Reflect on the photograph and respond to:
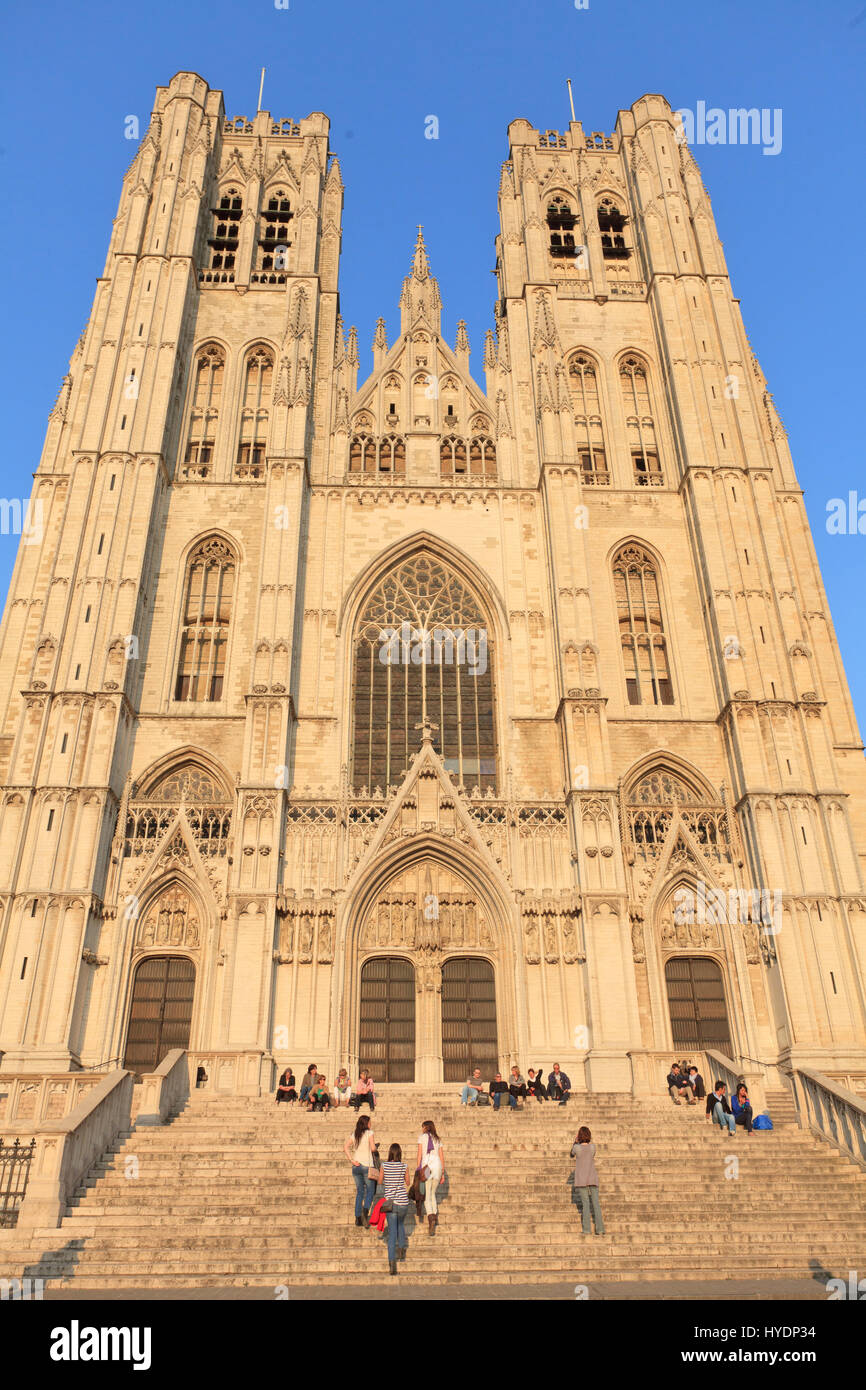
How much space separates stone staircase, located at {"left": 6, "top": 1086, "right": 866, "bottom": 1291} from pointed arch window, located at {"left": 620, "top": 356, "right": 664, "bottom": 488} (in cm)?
1840

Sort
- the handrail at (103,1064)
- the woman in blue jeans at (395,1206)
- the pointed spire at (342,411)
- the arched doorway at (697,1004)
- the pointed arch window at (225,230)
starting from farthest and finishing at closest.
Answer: the pointed arch window at (225,230)
the pointed spire at (342,411)
the arched doorway at (697,1004)
the handrail at (103,1064)
the woman in blue jeans at (395,1206)

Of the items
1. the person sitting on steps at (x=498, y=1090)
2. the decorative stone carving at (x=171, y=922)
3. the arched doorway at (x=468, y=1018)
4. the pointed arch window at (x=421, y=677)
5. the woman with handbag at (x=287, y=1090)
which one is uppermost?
the pointed arch window at (x=421, y=677)

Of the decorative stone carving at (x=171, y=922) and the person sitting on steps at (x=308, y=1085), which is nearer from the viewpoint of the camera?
the person sitting on steps at (x=308, y=1085)

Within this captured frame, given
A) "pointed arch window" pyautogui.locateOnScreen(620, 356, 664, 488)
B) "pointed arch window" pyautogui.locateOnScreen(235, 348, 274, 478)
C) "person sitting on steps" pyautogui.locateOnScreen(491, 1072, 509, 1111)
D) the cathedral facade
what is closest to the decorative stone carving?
the cathedral facade

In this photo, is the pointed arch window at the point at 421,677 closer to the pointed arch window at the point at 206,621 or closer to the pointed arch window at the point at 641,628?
the pointed arch window at the point at 206,621

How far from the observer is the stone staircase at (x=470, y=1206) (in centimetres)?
1038

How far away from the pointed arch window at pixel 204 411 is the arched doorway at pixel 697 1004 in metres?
18.1

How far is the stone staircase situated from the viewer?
10383 millimetres

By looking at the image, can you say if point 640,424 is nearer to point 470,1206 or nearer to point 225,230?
point 225,230

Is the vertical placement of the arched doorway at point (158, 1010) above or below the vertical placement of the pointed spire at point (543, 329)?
below

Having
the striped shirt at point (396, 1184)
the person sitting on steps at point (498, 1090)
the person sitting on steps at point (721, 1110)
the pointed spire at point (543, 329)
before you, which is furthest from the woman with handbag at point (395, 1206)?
the pointed spire at point (543, 329)

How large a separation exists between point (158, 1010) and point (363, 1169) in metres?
11.3
